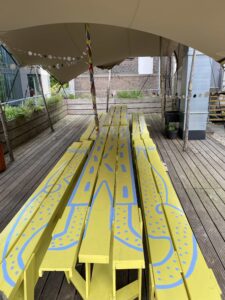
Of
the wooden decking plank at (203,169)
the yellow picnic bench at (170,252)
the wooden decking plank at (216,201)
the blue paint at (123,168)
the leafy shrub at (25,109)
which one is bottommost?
the wooden decking plank at (216,201)

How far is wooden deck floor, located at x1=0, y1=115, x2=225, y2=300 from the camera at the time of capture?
1.95m

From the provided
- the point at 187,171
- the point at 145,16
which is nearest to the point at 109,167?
the point at 145,16

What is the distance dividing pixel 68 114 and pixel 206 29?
9.08 m

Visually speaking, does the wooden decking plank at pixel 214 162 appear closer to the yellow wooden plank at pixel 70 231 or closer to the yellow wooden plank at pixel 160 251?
the yellow wooden plank at pixel 160 251

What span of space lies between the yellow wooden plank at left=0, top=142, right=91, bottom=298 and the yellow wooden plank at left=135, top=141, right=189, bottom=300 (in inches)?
30.1

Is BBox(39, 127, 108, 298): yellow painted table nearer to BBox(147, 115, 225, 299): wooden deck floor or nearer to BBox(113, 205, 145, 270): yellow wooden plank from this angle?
BBox(113, 205, 145, 270): yellow wooden plank

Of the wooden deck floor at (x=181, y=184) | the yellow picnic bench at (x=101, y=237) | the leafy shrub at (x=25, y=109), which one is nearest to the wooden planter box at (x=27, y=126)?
the leafy shrub at (x=25, y=109)

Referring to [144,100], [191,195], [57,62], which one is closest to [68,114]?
[144,100]

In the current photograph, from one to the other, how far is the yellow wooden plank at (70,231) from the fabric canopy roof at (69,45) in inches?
95.6

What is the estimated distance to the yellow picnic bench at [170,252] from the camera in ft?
4.04

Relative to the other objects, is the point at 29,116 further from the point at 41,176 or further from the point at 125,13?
the point at 125,13

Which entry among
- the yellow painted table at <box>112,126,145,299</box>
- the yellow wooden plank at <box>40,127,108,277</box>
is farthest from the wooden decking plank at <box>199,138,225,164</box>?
the yellow wooden plank at <box>40,127,108,277</box>

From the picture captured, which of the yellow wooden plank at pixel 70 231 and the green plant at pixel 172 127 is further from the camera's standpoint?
the green plant at pixel 172 127

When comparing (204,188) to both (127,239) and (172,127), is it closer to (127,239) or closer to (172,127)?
(127,239)
